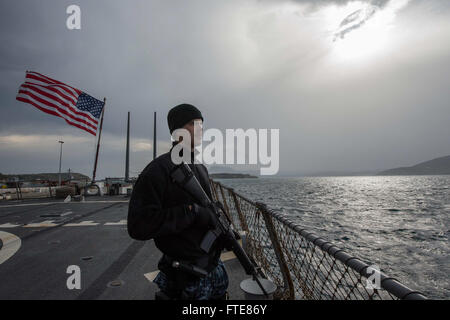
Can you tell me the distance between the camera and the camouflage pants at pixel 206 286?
1.73m

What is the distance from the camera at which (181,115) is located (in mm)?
1828

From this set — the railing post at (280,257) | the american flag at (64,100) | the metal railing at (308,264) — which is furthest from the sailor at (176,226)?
the american flag at (64,100)

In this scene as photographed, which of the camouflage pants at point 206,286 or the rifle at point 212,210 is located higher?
the rifle at point 212,210

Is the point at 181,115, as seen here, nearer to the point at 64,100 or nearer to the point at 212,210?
the point at 212,210

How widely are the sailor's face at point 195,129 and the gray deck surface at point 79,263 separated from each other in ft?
8.32

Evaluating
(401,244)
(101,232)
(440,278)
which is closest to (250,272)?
(101,232)

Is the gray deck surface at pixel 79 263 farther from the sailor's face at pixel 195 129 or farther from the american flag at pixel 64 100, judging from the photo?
the american flag at pixel 64 100

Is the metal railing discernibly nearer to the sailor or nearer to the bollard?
the bollard

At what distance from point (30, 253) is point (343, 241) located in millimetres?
16751

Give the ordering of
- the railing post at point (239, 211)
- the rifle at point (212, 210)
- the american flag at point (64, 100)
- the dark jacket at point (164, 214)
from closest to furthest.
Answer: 1. the dark jacket at point (164, 214)
2. the rifle at point (212, 210)
3. the railing post at point (239, 211)
4. the american flag at point (64, 100)

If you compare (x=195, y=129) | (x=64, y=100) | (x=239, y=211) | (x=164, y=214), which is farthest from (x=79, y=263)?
(x=64, y=100)

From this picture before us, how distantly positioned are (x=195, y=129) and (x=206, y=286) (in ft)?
4.04

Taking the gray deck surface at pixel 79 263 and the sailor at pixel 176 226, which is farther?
the gray deck surface at pixel 79 263
